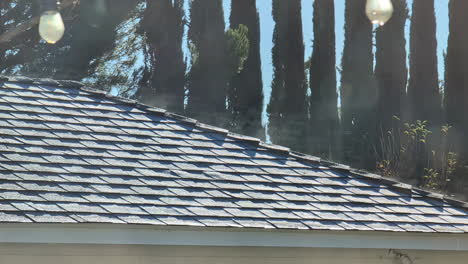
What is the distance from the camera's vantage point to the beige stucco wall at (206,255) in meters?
6.85

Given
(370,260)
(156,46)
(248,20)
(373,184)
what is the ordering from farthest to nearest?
(248,20) → (156,46) → (373,184) → (370,260)

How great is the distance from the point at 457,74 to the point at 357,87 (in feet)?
10.6

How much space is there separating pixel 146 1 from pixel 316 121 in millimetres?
6807

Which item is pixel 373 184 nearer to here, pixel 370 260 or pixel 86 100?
A: pixel 370 260

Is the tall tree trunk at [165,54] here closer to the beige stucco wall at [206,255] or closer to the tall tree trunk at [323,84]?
the tall tree trunk at [323,84]

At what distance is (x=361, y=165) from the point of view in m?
24.7

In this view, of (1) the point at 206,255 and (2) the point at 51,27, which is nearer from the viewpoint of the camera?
(1) the point at 206,255

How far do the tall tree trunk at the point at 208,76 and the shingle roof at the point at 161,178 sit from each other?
16015 mm

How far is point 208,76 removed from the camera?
25984 mm

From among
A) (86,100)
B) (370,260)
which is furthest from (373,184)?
(86,100)

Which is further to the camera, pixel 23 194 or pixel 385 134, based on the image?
pixel 385 134

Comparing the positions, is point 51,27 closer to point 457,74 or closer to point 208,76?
point 208,76

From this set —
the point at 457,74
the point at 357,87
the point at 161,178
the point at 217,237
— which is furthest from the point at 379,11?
the point at 217,237

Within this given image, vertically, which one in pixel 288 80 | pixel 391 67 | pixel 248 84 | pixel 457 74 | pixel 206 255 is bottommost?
pixel 206 255
